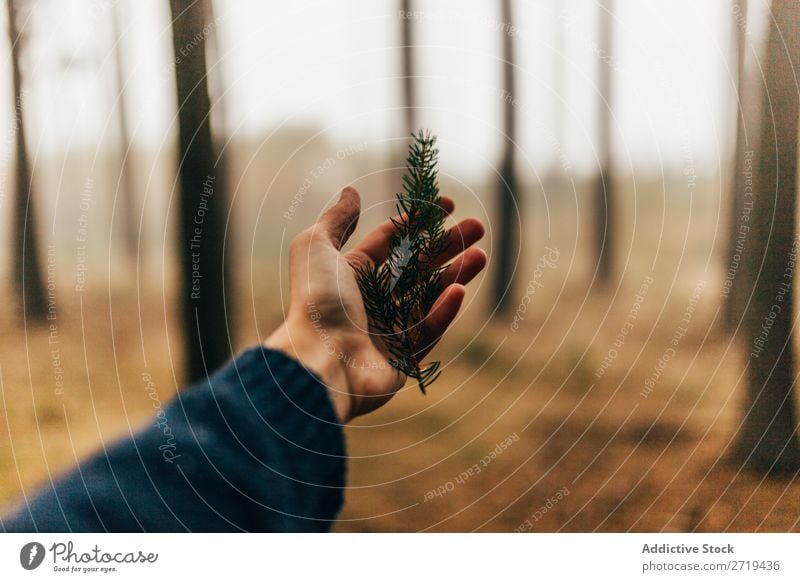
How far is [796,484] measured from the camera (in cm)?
72

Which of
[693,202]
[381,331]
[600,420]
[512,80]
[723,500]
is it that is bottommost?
[723,500]

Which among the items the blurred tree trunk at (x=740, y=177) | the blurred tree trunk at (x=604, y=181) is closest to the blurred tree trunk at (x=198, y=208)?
the blurred tree trunk at (x=604, y=181)

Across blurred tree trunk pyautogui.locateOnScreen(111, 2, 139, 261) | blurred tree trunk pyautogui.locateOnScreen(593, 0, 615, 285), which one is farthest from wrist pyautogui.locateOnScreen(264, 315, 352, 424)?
blurred tree trunk pyautogui.locateOnScreen(593, 0, 615, 285)

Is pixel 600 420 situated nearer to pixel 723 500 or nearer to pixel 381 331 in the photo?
pixel 723 500

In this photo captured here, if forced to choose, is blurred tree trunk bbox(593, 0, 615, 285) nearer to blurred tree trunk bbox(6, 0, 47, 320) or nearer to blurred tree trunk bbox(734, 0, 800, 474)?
blurred tree trunk bbox(734, 0, 800, 474)

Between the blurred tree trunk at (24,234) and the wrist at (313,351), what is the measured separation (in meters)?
0.27

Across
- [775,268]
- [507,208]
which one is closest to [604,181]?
[507,208]

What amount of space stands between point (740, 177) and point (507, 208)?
0.27 meters

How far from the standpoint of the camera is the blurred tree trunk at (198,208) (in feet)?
2.26

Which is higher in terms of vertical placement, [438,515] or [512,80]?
[512,80]

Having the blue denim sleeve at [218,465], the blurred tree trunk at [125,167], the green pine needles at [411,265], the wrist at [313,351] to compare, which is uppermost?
the blurred tree trunk at [125,167]

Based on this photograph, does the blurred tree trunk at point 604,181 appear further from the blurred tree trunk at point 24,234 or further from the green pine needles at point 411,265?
the blurred tree trunk at point 24,234

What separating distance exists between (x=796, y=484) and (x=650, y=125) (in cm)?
45

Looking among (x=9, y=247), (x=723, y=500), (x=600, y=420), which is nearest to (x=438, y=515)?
(x=600, y=420)
